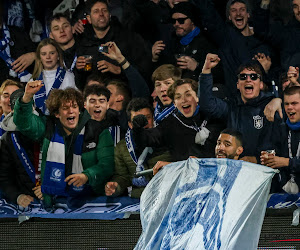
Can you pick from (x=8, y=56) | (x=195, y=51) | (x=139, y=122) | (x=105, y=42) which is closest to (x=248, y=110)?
(x=195, y=51)

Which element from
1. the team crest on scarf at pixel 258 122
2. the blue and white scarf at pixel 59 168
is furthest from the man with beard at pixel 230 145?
the blue and white scarf at pixel 59 168

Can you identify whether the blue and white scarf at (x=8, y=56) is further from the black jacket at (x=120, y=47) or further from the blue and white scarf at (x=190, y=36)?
the blue and white scarf at (x=190, y=36)

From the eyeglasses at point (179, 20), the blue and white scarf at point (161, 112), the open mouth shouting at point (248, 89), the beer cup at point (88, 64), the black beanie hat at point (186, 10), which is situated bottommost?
the blue and white scarf at point (161, 112)

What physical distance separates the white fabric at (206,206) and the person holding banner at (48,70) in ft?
12.2

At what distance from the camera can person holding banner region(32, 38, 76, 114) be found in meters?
7.46

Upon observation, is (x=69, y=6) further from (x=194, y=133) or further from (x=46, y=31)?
(x=194, y=133)

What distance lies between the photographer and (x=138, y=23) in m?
7.21

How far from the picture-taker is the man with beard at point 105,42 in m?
7.20

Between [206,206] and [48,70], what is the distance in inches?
167

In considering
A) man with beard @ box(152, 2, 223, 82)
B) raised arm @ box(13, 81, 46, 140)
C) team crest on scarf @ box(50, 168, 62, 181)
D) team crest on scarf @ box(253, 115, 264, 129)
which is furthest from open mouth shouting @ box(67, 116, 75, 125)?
team crest on scarf @ box(253, 115, 264, 129)

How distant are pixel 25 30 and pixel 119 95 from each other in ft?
4.34

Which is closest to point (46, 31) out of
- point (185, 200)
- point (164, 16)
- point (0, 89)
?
point (0, 89)

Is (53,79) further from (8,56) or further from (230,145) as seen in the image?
(230,145)

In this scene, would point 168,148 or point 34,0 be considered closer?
point 168,148
